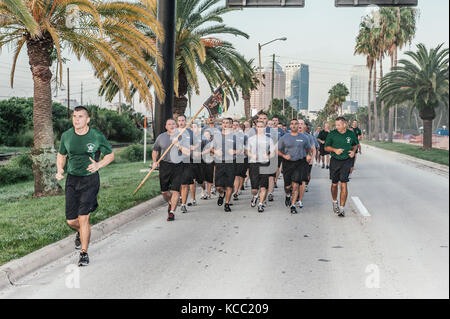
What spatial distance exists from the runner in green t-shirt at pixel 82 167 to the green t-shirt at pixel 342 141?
502 cm

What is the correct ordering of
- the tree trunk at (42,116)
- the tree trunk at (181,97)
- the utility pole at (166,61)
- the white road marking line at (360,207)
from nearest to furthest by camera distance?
the white road marking line at (360,207) < the tree trunk at (42,116) < the utility pole at (166,61) < the tree trunk at (181,97)

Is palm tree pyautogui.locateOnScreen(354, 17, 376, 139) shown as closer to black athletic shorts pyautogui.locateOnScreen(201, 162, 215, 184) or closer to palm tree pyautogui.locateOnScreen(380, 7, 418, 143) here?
palm tree pyautogui.locateOnScreen(380, 7, 418, 143)

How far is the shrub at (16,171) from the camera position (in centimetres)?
1691

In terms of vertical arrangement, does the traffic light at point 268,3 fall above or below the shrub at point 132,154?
above

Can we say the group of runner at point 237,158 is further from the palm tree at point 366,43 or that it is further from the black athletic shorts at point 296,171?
the palm tree at point 366,43

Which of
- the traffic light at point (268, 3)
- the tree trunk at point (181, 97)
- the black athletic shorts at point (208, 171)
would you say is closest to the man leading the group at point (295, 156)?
the black athletic shorts at point (208, 171)

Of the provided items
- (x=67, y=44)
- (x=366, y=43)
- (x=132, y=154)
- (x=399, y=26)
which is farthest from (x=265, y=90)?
(x=67, y=44)

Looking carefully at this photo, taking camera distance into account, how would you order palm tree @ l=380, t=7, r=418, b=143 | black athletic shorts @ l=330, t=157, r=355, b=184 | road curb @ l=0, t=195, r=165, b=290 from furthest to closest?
palm tree @ l=380, t=7, r=418, b=143, black athletic shorts @ l=330, t=157, r=355, b=184, road curb @ l=0, t=195, r=165, b=290

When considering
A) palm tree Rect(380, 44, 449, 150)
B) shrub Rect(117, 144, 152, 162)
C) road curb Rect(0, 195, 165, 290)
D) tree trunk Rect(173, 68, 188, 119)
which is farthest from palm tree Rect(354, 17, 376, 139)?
road curb Rect(0, 195, 165, 290)

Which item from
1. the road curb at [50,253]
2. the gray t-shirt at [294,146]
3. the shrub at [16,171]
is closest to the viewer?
the road curb at [50,253]

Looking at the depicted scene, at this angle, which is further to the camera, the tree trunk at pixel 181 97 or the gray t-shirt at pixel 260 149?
the tree trunk at pixel 181 97

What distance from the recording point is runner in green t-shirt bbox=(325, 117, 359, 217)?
9523mm

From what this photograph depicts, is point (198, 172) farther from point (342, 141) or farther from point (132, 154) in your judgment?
point (132, 154)

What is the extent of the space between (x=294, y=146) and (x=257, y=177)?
1030 mm
